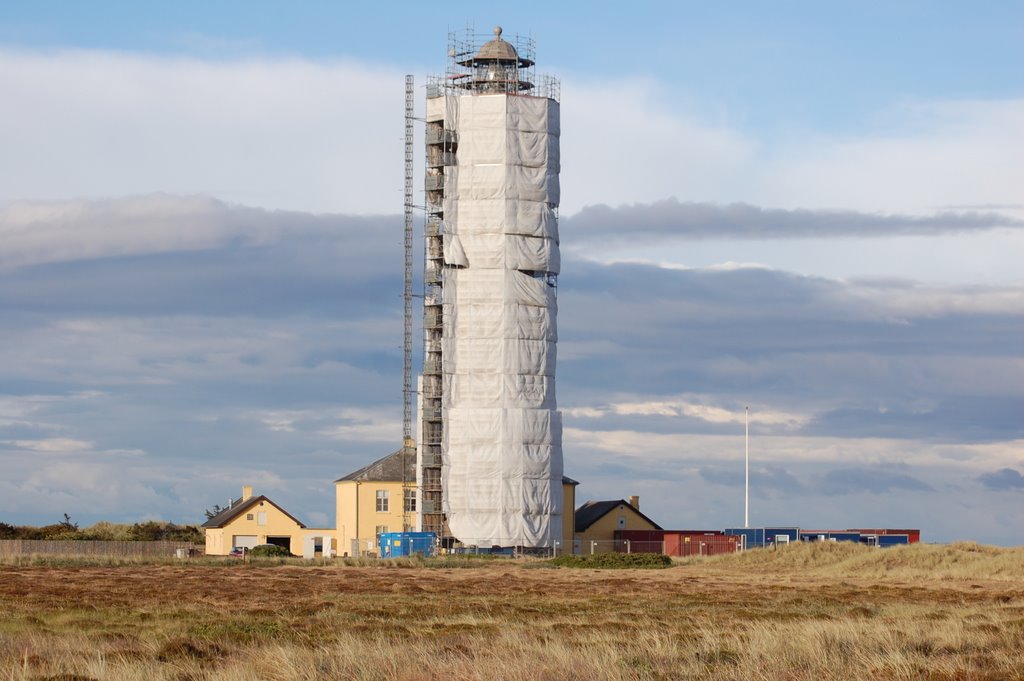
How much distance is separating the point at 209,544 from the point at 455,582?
192ft

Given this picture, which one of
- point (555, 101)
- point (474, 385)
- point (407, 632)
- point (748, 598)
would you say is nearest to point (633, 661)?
point (407, 632)

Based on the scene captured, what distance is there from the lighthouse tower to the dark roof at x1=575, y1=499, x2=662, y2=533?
8.32 meters

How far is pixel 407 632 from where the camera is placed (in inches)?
1179

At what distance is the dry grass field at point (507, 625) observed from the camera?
69.2 feet

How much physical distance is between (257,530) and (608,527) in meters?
27.6

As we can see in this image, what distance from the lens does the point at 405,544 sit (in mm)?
94500

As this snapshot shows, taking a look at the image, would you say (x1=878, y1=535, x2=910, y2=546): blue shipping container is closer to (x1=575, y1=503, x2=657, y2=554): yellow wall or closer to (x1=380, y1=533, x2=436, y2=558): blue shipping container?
(x1=575, y1=503, x2=657, y2=554): yellow wall

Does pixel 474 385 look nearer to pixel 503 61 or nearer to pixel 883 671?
pixel 503 61

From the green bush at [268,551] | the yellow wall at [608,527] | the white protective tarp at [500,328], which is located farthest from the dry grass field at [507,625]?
the yellow wall at [608,527]

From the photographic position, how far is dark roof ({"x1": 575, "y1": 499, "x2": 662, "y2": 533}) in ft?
354

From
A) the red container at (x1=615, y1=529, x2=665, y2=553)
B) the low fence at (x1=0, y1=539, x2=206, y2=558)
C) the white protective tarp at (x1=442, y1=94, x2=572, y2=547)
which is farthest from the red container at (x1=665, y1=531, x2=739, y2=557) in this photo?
the low fence at (x1=0, y1=539, x2=206, y2=558)

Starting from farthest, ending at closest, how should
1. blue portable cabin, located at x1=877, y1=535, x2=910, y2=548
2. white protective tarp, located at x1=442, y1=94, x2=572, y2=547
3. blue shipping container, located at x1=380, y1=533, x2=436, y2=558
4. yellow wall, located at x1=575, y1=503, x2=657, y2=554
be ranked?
yellow wall, located at x1=575, y1=503, x2=657, y2=554
blue portable cabin, located at x1=877, y1=535, x2=910, y2=548
white protective tarp, located at x1=442, y1=94, x2=572, y2=547
blue shipping container, located at x1=380, y1=533, x2=436, y2=558

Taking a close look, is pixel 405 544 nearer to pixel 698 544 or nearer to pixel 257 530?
pixel 257 530

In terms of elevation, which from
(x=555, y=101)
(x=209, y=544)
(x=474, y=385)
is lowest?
(x=209, y=544)
